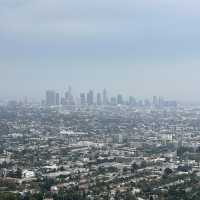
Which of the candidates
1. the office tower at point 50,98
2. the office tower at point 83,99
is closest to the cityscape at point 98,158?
the office tower at point 50,98

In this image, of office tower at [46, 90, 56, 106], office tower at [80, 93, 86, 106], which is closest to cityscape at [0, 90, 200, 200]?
office tower at [46, 90, 56, 106]

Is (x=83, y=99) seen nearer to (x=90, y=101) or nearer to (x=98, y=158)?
(x=90, y=101)

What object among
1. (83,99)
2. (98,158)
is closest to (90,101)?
(83,99)

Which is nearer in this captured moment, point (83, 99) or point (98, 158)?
point (98, 158)

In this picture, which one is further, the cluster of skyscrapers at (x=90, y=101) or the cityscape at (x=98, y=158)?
the cluster of skyscrapers at (x=90, y=101)

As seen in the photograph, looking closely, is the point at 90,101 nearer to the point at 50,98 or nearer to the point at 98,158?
the point at 50,98

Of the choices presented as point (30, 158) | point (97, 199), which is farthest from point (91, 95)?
point (97, 199)

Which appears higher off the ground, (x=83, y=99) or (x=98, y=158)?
(x=83, y=99)

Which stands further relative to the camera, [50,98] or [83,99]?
[50,98]

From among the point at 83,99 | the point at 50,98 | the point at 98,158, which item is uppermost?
the point at 50,98

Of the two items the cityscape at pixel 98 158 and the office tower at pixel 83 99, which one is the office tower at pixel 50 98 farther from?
the cityscape at pixel 98 158

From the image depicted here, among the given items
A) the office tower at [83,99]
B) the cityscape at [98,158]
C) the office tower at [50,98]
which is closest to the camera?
the cityscape at [98,158]

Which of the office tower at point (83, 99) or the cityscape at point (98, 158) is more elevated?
the office tower at point (83, 99)

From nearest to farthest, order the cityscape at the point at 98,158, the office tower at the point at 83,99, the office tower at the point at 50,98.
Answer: the cityscape at the point at 98,158 → the office tower at the point at 50,98 → the office tower at the point at 83,99
